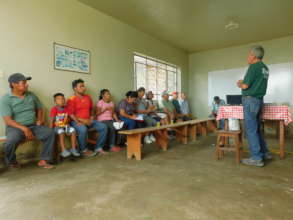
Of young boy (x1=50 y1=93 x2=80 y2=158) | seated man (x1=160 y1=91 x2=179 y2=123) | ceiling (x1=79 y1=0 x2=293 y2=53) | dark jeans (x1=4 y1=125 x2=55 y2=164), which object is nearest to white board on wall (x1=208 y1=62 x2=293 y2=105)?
ceiling (x1=79 y1=0 x2=293 y2=53)

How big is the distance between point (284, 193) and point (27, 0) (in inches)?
151

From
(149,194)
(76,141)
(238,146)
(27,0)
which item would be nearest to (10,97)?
(76,141)

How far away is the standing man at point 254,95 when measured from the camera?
2.42 m

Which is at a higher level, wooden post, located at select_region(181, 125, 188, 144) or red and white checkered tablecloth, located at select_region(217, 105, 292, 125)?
red and white checkered tablecloth, located at select_region(217, 105, 292, 125)

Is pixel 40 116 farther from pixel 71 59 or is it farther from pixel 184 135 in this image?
pixel 184 135

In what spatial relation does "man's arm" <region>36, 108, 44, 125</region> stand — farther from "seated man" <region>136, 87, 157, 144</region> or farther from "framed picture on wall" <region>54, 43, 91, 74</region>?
"seated man" <region>136, 87, 157, 144</region>

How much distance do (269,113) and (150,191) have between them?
2.10 metres

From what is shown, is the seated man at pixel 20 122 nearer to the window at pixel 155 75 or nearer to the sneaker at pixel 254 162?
the sneaker at pixel 254 162

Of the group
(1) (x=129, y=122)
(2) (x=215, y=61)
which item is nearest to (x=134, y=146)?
(1) (x=129, y=122)

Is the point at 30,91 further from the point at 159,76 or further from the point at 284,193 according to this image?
the point at 159,76

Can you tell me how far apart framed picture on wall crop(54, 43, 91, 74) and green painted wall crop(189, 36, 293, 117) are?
4171mm

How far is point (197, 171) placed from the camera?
2287mm

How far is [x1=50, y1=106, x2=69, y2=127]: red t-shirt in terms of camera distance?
2.85m

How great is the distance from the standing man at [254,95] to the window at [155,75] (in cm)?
275
